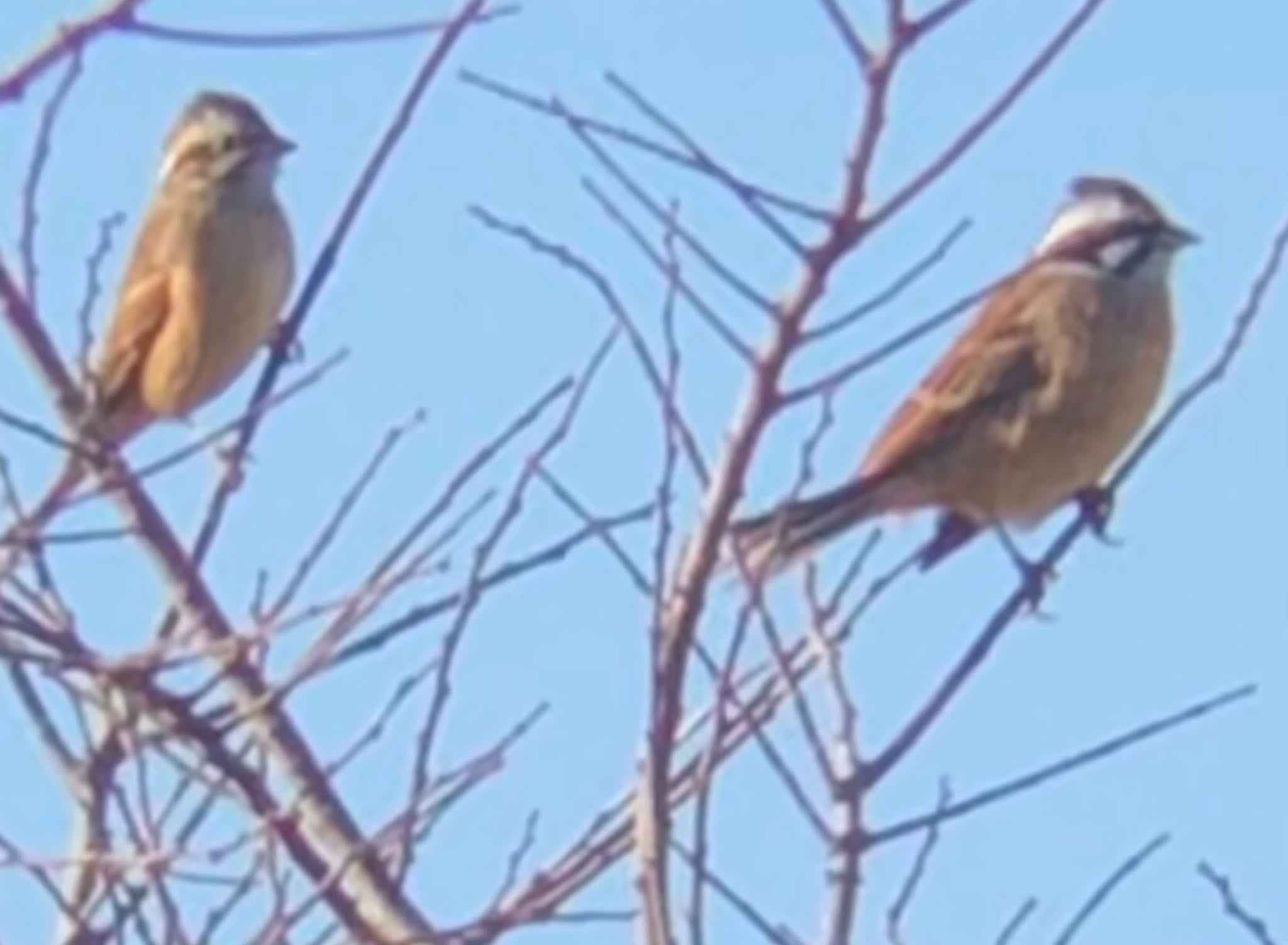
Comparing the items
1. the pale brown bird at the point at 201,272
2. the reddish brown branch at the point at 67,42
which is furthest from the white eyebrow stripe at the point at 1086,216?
the reddish brown branch at the point at 67,42

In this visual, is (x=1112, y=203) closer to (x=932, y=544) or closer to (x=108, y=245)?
(x=932, y=544)

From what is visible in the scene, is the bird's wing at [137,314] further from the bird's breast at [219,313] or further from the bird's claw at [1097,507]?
the bird's claw at [1097,507]

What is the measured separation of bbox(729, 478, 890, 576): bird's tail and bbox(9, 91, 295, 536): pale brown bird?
161 cm

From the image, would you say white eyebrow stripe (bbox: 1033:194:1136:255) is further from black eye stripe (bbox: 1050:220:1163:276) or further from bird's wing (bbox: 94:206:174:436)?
bird's wing (bbox: 94:206:174:436)

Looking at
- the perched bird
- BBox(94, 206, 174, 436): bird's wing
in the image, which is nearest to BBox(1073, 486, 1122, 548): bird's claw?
the perched bird

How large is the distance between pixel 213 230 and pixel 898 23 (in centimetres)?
593

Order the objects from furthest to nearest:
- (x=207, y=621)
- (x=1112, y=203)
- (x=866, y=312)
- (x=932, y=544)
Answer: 1. (x=1112, y=203)
2. (x=932, y=544)
3. (x=207, y=621)
4. (x=866, y=312)

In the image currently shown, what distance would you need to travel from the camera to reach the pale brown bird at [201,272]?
8.80 metres

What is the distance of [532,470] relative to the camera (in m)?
4.30

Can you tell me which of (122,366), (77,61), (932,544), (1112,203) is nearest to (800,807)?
(77,61)

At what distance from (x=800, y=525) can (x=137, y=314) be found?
9.19 feet

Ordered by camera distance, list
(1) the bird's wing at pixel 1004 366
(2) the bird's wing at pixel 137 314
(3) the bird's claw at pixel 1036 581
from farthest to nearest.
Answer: (2) the bird's wing at pixel 137 314
(1) the bird's wing at pixel 1004 366
(3) the bird's claw at pixel 1036 581

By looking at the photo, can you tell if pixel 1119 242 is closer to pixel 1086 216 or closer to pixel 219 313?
pixel 1086 216

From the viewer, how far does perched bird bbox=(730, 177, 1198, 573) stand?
7.60 m
